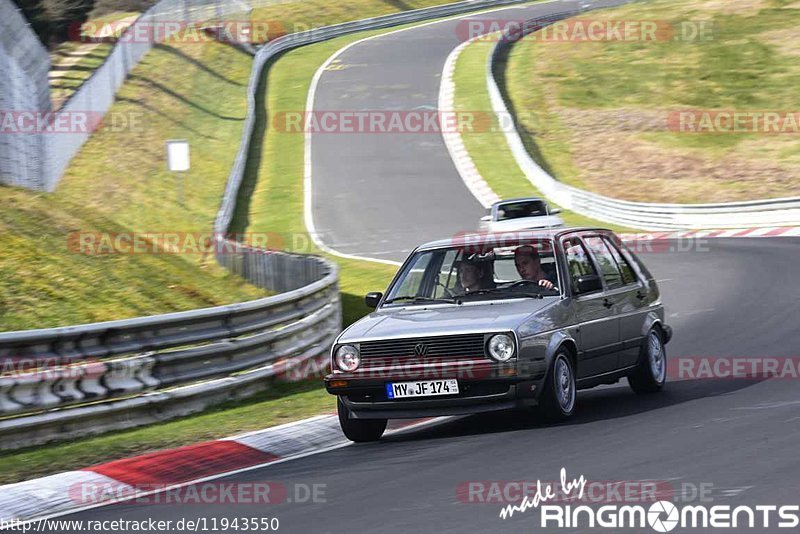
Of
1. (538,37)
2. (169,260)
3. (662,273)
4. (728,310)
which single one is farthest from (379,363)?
(538,37)

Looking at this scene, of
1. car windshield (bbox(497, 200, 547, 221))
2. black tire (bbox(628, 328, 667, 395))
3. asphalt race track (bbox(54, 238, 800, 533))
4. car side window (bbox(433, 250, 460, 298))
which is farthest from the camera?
car windshield (bbox(497, 200, 547, 221))

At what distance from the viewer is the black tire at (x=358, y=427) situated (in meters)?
9.56

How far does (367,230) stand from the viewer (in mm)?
32688

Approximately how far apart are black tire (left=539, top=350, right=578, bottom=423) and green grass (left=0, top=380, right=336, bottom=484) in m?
2.47

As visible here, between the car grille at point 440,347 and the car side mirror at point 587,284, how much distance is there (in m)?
1.32

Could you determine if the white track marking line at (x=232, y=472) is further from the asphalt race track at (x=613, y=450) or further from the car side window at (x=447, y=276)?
the car side window at (x=447, y=276)

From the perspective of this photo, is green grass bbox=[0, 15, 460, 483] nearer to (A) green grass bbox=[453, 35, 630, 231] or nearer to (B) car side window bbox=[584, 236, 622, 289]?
(B) car side window bbox=[584, 236, 622, 289]

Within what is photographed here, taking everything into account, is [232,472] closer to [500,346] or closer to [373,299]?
[500,346]

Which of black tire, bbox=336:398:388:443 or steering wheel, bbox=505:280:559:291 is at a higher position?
steering wheel, bbox=505:280:559:291

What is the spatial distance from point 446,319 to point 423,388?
60 cm

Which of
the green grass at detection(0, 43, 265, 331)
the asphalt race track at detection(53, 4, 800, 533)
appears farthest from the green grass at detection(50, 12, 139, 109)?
the asphalt race track at detection(53, 4, 800, 533)

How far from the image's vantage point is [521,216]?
27.5 m

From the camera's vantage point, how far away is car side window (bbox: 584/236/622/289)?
10961mm

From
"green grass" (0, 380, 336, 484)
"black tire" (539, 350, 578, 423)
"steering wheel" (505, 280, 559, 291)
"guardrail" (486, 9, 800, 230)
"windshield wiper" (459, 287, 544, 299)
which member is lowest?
"guardrail" (486, 9, 800, 230)
